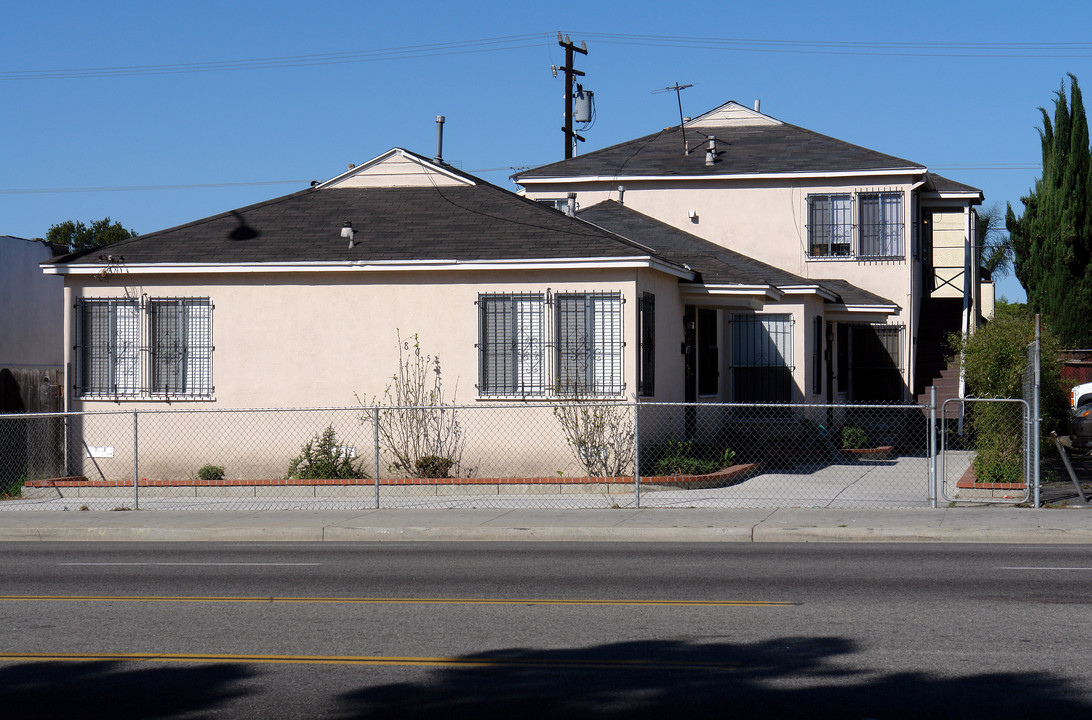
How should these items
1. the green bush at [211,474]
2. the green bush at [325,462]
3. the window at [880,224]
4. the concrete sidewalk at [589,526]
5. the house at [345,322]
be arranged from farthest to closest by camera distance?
the window at [880,224], the green bush at [211,474], the green bush at [325,462], the house at [345,322], the concrete sidewalk at [589,526]

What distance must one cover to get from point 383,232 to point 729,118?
14.1 metres

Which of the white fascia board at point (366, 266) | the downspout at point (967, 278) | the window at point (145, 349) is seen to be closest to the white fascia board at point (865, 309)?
the downspout at point (967, 278)

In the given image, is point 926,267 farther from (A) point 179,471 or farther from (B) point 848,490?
(A) point 179,471

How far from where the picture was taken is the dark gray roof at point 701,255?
76.5 ft

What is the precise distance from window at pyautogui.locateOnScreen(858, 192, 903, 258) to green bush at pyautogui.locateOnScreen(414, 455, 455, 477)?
12852 millimetres

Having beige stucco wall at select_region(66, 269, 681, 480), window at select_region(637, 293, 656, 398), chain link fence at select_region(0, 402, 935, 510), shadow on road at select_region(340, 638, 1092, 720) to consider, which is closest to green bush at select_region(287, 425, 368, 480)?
chain link fence at select_region(0, 402, 935, 510)

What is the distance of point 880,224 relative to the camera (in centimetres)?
2738

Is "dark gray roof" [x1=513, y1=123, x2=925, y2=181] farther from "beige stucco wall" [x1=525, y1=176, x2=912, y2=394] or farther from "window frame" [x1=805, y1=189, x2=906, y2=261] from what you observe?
"window frame" [x1=805, y1=189, x2=906, y2=261]

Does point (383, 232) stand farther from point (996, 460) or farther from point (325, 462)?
point (996, 460)

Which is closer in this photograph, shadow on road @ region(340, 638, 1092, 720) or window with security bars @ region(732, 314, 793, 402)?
shadow on road @ region(340, 638, 1092, 720)

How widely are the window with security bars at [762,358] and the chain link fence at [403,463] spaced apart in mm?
2569

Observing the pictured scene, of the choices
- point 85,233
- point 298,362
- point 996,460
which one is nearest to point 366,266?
point 298,362

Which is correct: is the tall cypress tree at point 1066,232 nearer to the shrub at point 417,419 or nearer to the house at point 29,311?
the shrub at point 417,419

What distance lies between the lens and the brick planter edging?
1823 cm
